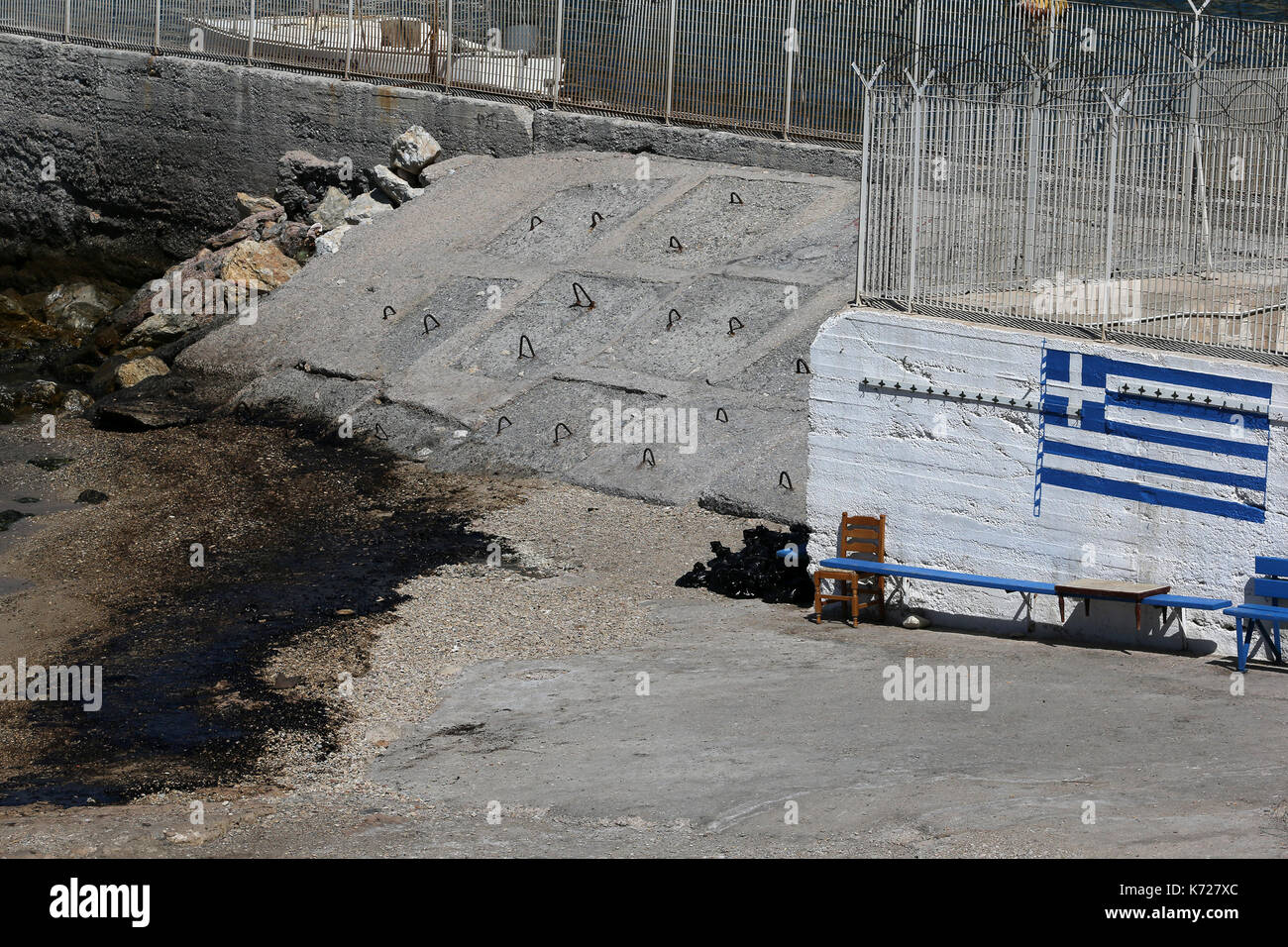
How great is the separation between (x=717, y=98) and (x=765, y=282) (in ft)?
15.7

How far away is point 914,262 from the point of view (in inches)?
517

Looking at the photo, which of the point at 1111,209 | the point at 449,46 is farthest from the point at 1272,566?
the point at 449,46

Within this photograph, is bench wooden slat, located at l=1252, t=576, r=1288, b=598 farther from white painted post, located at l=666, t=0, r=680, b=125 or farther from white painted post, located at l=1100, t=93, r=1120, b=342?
white painted post, located at l=666, t=0, r=680, b=125

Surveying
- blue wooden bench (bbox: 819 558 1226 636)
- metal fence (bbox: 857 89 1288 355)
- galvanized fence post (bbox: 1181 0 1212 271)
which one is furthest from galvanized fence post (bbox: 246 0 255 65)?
galvanized fence post (bbox: 1181 0 1212 271)

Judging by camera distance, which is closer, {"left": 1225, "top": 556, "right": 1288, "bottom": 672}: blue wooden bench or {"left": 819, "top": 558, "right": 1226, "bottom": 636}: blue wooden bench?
{"left": 1225, "top": 556, "right": 1288, "bottom": 672}: blue wooden bench

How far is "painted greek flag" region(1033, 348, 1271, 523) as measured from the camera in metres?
11.5

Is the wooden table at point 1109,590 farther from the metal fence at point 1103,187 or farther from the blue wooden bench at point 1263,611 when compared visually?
the metal fence at point 1103,187

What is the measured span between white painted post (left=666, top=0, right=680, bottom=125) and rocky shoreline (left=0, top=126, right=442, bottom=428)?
3919 mm

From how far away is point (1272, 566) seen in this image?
11398mm

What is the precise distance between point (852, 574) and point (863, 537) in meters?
0.36

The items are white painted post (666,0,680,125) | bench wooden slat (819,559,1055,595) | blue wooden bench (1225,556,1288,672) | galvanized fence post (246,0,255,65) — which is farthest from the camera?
galvanized fence post (246,0,255,65)

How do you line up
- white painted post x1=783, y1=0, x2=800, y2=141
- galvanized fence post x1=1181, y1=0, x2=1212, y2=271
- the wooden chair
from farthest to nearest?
1. white painted post x1=783, y1=0, x2=800, y2=141
2. the wooden chair
3. galvanized fence post x1=1181, y1=0, x2=1212, y2=271

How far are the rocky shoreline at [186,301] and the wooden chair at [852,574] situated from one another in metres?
11.0

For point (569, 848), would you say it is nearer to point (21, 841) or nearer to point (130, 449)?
point (21, 841)
